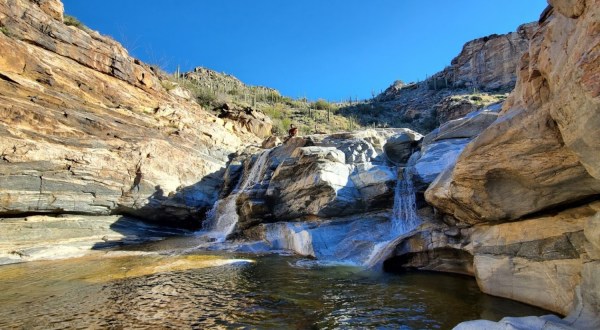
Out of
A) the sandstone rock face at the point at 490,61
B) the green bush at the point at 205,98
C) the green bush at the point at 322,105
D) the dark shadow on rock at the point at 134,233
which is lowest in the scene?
the dark shadow on rock at the point at 134,233

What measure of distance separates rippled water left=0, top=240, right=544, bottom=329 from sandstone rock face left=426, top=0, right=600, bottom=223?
210cm

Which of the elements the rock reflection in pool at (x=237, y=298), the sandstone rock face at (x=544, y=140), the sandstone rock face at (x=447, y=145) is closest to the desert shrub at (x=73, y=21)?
the rock reflection in pool at (x=237, y=298)

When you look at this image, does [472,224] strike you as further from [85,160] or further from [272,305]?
[85,160]

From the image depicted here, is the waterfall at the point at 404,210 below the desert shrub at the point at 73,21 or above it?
below

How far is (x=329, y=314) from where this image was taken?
666cm

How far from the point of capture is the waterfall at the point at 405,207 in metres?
12.5

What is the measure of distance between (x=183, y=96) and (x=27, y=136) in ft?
56.3

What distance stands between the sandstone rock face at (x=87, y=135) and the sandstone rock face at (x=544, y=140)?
1589cm

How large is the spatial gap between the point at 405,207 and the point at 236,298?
761cm

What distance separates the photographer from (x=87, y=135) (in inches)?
707

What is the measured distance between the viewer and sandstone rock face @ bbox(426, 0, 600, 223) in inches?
179

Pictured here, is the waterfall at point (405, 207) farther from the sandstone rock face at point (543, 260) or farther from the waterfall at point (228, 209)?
the waterfall at point (228, 209)

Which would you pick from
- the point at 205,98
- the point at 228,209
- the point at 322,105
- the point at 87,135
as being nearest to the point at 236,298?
the point at 228,209

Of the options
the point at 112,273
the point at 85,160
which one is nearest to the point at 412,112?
the point at 85,160
